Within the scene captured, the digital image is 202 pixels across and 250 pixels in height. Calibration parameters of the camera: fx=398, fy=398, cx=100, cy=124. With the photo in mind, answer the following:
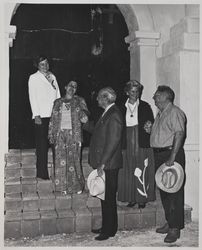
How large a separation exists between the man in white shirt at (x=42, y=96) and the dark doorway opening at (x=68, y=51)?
0.09 meters

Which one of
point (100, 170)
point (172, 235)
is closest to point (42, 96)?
point (100, 170)

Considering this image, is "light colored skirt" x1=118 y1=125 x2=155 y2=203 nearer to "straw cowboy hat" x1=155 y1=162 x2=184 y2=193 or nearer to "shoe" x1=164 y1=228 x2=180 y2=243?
"straw cowboy hat" x1=155 y1=162 x2=184 y2=193

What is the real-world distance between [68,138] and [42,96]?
1.56ft

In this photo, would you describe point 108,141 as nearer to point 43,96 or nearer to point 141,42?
point 43,96

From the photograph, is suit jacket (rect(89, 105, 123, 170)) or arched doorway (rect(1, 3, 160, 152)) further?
arched doorway (rect(1, 3, 160, 152))

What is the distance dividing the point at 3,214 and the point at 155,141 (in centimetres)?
153

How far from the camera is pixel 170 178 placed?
146 inches

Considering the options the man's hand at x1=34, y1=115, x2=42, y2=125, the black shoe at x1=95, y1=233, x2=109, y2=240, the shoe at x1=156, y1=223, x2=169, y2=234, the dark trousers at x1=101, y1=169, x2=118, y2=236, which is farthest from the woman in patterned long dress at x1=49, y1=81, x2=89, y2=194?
the shoe at x1=156, y1=223, x2=169, y2=234

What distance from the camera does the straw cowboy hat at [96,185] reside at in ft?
11.7

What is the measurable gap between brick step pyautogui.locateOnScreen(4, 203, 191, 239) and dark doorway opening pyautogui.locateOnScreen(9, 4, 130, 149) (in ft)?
2.32

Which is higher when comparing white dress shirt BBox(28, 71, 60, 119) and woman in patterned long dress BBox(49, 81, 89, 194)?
white dress shirt BBox(28, 71, 60, 119)

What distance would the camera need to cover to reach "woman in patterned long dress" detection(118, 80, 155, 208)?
12.6 feet

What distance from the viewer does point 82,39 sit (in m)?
4.47

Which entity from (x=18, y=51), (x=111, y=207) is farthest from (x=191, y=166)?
(x=18, y=51)
